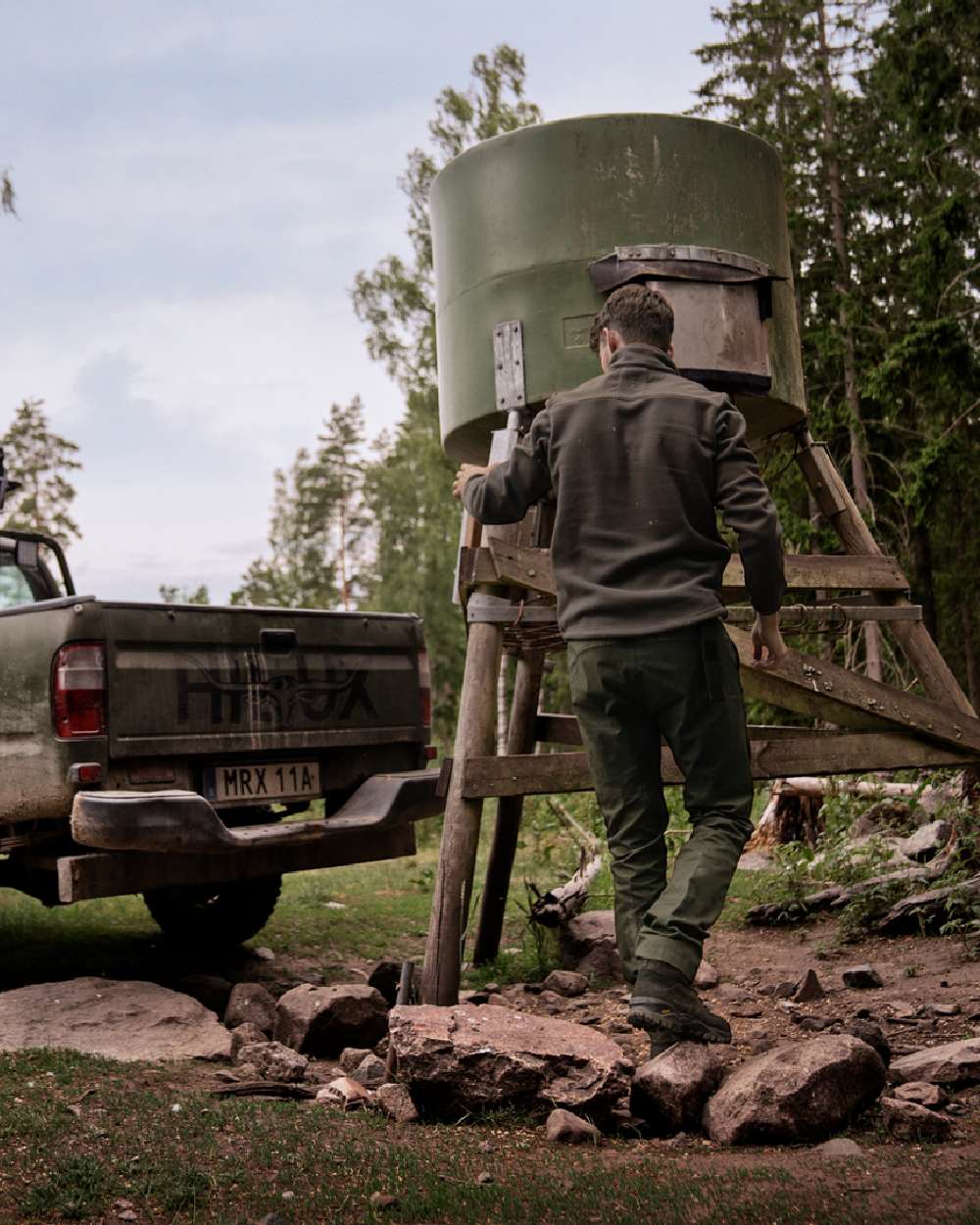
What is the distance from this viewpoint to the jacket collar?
13.3 ft

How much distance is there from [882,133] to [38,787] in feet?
53.9

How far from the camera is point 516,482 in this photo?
4.21m

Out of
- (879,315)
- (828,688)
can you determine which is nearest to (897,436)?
(879,315)

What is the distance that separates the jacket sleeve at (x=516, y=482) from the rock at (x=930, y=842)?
13.7 ft

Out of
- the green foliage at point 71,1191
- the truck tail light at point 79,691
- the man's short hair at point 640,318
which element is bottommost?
the green foliage at point 71,1191

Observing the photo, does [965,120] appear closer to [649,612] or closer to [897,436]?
[897,436]

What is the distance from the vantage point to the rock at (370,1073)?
4.05m

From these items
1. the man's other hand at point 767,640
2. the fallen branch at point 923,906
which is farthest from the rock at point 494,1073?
the fallen branch at point 923,906

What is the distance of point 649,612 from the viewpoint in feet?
12.6

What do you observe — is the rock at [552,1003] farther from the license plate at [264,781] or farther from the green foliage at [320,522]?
the green foliage at [320,522]

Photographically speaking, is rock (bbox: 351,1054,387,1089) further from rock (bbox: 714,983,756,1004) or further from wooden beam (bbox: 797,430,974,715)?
wooden beam (bbox: 797,430,974,715)

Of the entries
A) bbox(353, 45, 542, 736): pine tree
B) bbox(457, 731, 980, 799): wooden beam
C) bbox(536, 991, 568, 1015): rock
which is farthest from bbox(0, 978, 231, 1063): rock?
bbox(353, 45, 542, 736): pine tree

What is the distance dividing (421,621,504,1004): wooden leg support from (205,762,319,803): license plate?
3.56 feet

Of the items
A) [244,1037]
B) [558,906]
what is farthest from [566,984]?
[244,1037]
